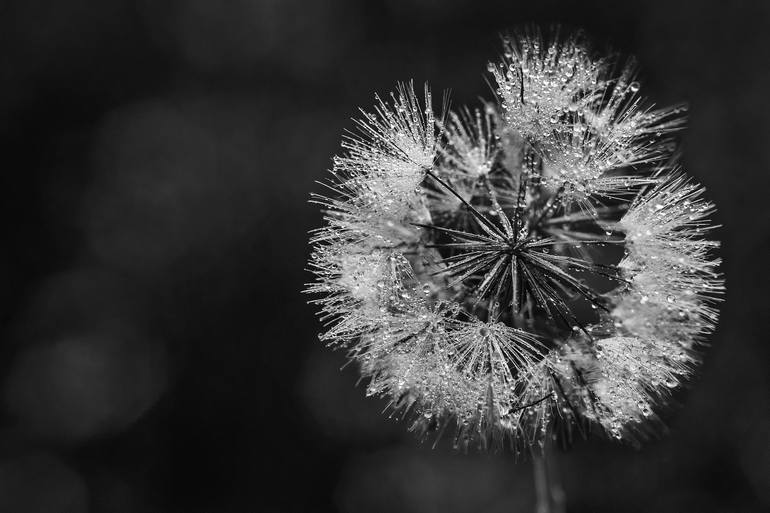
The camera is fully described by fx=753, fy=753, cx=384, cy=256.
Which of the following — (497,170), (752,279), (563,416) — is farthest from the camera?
(752,279)

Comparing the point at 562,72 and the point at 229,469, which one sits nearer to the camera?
the point at 562,72

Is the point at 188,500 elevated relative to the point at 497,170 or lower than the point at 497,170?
lower

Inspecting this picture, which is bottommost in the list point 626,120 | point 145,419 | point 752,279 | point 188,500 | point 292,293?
point 188,500

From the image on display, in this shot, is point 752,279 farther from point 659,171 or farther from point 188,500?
point 188,500

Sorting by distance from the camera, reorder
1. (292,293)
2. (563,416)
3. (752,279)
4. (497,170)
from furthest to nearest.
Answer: (292,293)
(752,279)
(497,170)
(563,416)

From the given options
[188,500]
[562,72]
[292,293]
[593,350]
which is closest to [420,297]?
[593,350]

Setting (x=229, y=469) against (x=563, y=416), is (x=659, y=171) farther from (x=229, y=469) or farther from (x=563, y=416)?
(x=229, y=469)
